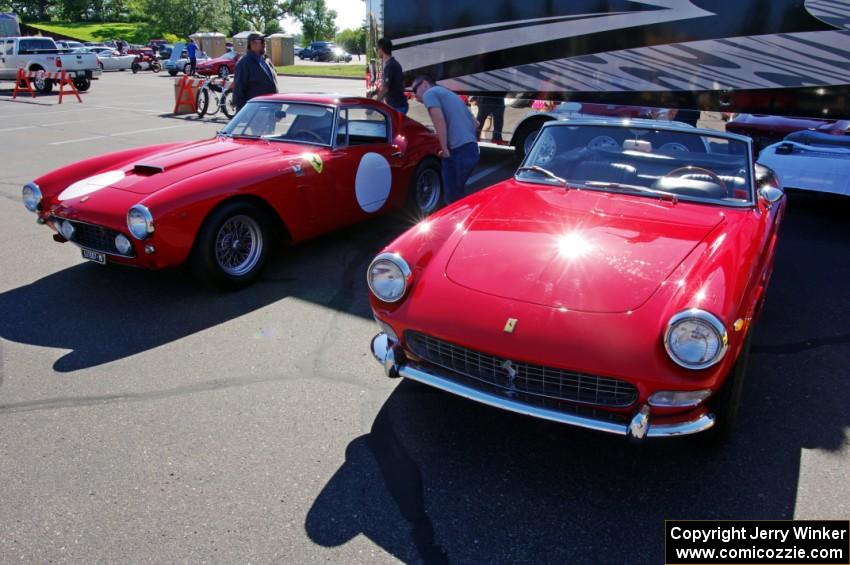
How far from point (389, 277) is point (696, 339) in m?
1.41

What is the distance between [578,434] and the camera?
3062 mm

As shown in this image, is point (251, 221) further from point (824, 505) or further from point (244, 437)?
point (824, 505)

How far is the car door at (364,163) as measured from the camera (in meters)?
5.57

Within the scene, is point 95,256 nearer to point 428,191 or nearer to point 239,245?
point 239,245

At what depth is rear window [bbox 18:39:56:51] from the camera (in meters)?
22.5

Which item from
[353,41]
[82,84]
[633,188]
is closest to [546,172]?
[633,188]

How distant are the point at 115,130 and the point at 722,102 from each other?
11.5 m

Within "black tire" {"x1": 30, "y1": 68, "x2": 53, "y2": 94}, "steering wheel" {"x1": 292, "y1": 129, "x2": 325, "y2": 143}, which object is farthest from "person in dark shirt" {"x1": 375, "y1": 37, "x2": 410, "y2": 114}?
"black tire" {"x1": 30, "y1": 68, "x2": 53, "y2": 94}

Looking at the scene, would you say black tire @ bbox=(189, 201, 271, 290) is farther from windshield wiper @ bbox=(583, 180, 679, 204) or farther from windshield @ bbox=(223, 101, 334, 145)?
windshield wiper @ bbox=(583, 180, 679, 204)

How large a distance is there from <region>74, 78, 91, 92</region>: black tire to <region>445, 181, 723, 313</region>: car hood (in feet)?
76.8

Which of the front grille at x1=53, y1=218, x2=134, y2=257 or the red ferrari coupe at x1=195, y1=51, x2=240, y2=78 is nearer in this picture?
the front grille at x1=53, y1=218, x2=134, y2=257

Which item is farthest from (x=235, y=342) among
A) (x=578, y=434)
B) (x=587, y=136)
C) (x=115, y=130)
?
(x=115, y=130)

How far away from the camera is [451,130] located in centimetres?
595

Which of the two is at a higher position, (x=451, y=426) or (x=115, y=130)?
(x=115, y=130)
